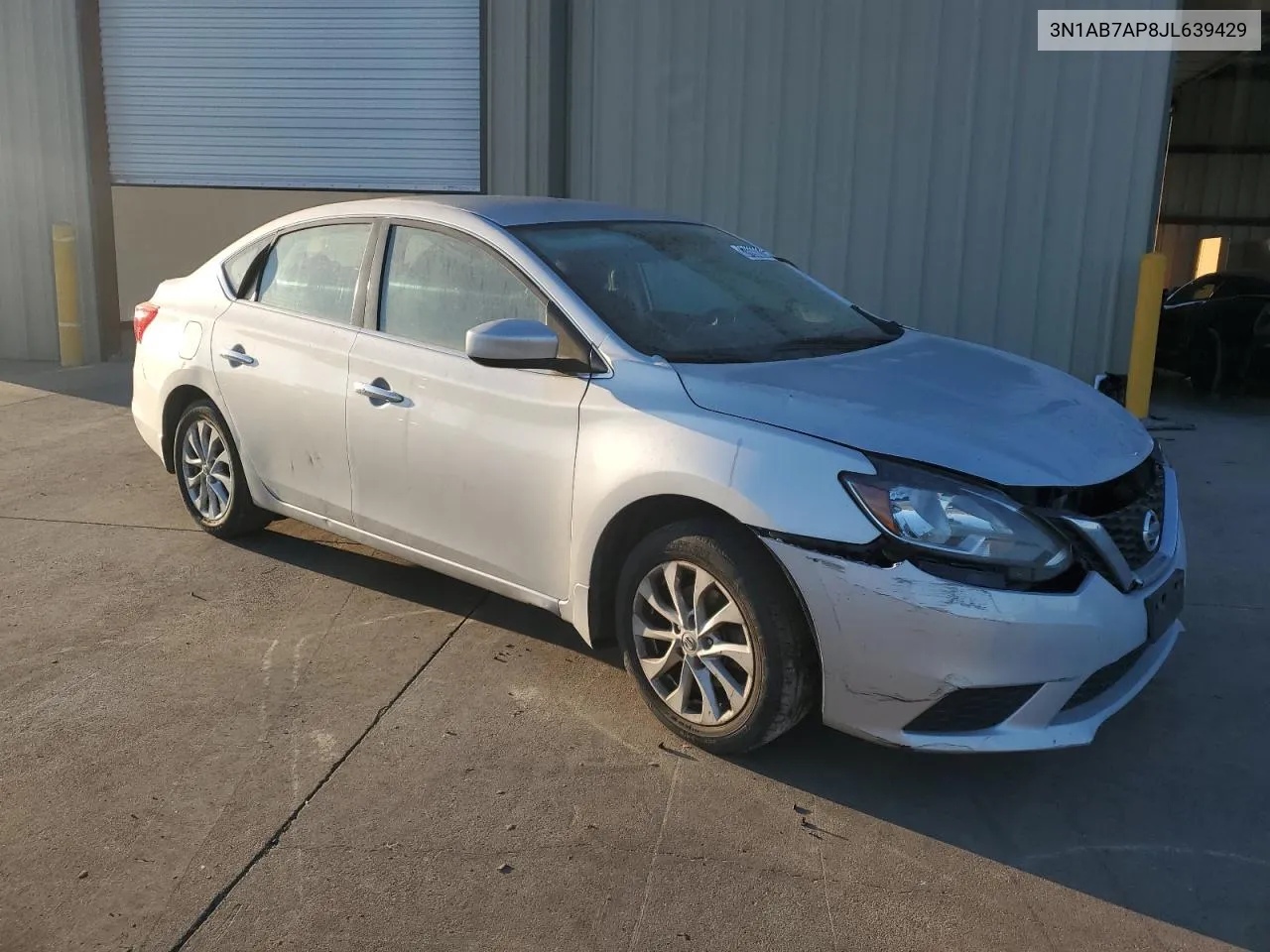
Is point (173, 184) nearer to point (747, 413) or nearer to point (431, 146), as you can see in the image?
point (431, 146)

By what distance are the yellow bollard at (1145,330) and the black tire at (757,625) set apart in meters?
6.32

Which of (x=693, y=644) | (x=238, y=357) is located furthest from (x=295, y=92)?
(x=693, y=644)

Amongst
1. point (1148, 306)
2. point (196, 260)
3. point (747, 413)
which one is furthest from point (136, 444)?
point (196, 260)

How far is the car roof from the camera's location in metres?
4.29

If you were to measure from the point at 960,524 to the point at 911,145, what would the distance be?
7.10 m

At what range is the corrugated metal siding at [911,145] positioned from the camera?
9.06 m

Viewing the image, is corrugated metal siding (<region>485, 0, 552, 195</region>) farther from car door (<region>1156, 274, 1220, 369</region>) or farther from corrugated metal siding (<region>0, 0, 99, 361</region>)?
car door (<region>1156, 274, 1220, 369</region>)

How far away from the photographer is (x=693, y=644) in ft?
11.2

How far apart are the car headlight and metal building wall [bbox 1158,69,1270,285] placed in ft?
76.9

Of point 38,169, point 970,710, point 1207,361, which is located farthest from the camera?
point 38,169

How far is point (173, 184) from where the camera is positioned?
11.0 m

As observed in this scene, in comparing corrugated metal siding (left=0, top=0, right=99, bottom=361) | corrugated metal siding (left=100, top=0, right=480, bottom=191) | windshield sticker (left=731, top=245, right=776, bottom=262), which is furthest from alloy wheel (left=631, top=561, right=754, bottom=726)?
corrugated metal siding (left=0, top=0, right=99, bottom=361)

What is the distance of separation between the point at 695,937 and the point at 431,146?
8.88 m

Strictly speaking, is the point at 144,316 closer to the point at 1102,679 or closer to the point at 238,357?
the point at 238,357
